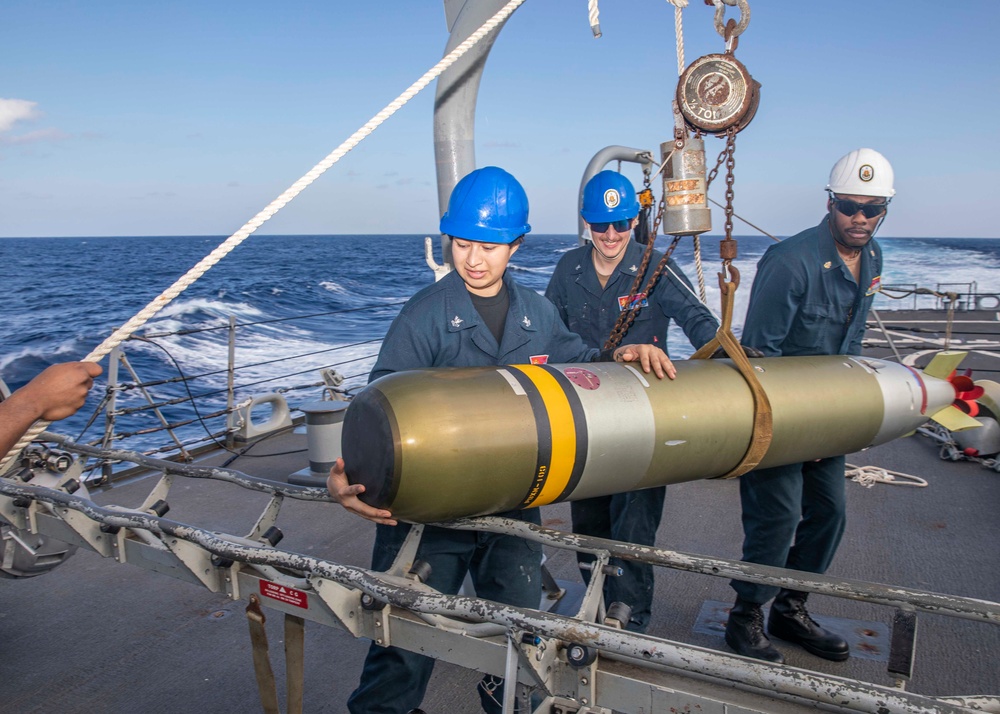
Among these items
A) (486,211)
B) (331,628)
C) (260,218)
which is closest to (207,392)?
(331,628)

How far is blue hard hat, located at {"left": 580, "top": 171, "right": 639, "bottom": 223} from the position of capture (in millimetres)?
3666

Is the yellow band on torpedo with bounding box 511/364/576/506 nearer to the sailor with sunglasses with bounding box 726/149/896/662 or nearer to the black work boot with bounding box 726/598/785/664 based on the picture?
the sailor with sunglasses with bounding box 726/149/896/662

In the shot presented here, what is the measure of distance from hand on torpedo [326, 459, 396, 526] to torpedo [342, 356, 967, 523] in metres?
0.03

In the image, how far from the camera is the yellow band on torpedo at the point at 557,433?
7.31 ft

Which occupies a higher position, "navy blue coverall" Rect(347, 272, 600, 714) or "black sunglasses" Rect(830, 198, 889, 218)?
"black sunglasses" Rect(830, 198, 889, 218)

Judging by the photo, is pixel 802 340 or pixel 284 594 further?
pixel 802 340

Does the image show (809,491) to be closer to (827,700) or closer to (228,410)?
(827,700)

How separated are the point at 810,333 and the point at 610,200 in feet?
3.64

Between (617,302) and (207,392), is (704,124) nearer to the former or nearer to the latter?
(617,302)

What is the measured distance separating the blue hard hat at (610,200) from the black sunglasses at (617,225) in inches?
0.7

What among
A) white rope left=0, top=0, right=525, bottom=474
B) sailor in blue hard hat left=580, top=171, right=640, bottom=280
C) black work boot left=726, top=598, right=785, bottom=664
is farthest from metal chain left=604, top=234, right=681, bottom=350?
black work boot left=726, top=598, right=785, bottom=664

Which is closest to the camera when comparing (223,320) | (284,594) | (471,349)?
(284,594)

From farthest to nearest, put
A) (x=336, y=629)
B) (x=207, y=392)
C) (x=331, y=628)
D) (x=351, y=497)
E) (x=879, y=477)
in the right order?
(x=207, y=392)
(x=879, y=477)
(x=331, y=628)
(x=336, y=629)
(x=351, y=497)

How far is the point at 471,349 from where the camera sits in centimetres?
264
